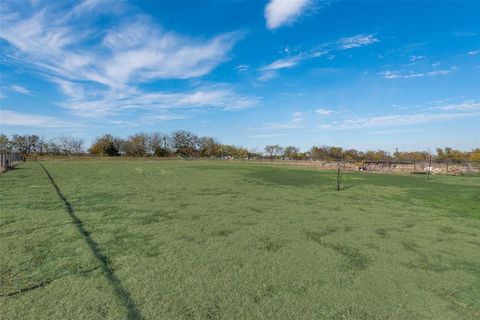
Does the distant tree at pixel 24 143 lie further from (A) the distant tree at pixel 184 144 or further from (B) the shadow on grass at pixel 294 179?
(B) the shadow on grass at pixel 294 179

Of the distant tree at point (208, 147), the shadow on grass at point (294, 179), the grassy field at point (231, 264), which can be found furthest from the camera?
the distant tree at point (208, 147)

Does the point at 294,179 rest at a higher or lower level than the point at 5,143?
lower

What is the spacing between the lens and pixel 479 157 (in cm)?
4272

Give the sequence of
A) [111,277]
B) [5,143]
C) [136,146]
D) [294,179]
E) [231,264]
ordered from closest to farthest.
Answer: [111,277] → [231,264] → [294,179] → [5,143] → [136,146]

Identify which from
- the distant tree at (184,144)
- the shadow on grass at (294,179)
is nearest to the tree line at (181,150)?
the distant tree at (184,144)

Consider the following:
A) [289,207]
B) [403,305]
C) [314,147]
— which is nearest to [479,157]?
[314,147]

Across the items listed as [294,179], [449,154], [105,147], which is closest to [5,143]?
[105,147]

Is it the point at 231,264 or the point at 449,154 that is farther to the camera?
the point at 449,154

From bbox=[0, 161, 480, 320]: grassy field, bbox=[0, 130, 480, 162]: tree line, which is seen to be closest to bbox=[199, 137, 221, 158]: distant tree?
bbox=[0, 130, 480, 162]: tree line

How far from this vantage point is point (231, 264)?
305 cm

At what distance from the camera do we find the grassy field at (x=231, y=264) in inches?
87.9

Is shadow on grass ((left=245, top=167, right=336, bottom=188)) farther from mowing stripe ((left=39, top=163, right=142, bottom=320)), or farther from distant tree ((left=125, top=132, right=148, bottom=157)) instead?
distant tree ((left=125, top=132, right=148, bottom=157))

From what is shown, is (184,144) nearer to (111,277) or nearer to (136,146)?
(136,146)

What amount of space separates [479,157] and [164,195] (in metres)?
51.2
